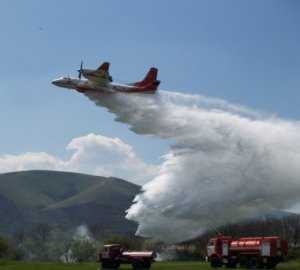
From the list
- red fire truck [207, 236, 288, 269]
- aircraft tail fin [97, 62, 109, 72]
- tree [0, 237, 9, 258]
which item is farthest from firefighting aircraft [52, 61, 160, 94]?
tree [0, 237, 9, 258]

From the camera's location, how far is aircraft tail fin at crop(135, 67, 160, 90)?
307ft

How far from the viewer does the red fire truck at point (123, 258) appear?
64.6 metres

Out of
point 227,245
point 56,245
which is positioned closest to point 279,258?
point 227,245

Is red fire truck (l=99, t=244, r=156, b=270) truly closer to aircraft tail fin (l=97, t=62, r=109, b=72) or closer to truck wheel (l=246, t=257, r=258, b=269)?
truck wheel (l=246, t=257, r=258, b=269)

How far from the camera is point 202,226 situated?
288ft

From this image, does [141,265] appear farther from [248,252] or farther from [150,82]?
[150,82]

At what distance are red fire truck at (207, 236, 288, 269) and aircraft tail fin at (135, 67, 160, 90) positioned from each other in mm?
30690

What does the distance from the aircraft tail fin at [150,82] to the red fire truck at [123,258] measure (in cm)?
3380

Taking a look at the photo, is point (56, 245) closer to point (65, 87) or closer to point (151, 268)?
point (65, 87)

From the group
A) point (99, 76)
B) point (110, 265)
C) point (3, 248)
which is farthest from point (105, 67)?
point (3, 248)

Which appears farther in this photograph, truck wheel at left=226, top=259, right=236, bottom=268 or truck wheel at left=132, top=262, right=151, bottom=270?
truck wheel at left=226, top=259, right=236, bottom=268

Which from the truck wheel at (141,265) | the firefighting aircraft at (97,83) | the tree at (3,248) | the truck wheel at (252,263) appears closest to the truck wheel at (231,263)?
the truck wheel at (252,263)

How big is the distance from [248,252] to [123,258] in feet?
45.3

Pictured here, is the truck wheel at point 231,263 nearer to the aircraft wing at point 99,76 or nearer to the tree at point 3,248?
the aircraft wing at point 99,76
